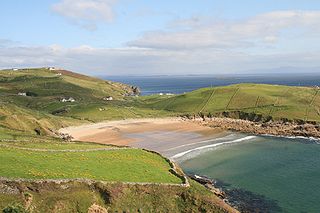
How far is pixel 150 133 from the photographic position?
121 m

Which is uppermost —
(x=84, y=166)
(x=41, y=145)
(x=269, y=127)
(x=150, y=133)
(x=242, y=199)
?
(x=41, y=145)

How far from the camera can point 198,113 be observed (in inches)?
6043

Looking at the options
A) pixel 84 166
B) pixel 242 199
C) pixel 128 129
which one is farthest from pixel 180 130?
pixel 84 166

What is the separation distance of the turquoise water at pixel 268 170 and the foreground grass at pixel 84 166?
1581 centimetres

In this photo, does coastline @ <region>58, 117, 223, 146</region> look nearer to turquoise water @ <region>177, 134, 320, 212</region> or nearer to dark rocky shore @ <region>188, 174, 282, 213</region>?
turquoise water @ <region>177, 134, 320, 212</region>

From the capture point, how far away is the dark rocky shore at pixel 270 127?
4773 inches

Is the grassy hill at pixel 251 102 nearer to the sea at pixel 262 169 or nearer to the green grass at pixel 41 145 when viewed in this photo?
the sea at pixel 262 169

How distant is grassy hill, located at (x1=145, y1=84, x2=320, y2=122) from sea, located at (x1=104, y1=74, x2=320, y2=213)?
26751 millimetres

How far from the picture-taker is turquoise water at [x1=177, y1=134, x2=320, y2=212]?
59688mm

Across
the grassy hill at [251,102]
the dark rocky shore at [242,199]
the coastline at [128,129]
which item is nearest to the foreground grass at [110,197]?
the dark rocky shore at [242,199]

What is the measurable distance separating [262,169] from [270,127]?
54409 millimetres

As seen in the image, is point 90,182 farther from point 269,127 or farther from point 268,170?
point 269,127

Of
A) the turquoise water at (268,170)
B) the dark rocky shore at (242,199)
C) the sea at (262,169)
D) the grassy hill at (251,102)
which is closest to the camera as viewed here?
the dark rocky shore at (242,199)

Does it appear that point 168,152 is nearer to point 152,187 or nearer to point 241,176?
point 241,176
